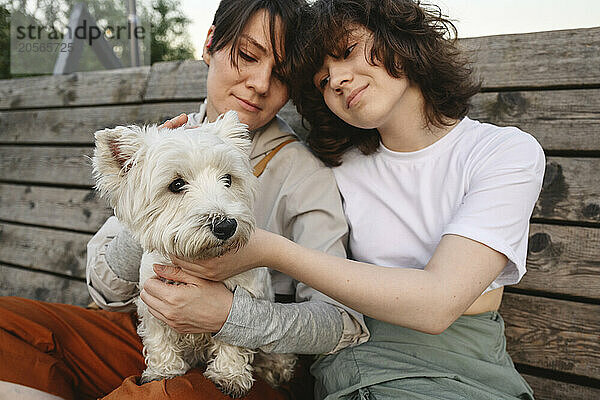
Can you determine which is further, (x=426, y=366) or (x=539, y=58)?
(x=539, y=58)

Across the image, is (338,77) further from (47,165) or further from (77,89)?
(47,165)

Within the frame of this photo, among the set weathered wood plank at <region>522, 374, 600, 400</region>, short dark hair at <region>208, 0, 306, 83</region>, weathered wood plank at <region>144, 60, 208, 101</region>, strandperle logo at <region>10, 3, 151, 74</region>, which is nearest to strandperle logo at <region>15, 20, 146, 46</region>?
strandperle logo at <region>10, 3, 151, 74</region>

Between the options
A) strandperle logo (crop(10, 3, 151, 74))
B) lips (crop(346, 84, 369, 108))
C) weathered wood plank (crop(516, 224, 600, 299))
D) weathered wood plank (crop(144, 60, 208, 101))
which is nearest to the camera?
lips (crop(346, 84, 369, 108))

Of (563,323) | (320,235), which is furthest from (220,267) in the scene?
(563,323)

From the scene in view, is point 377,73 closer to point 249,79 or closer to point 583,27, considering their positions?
point 249,79

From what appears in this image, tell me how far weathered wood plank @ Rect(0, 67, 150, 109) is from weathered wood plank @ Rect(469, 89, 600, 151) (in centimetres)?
157

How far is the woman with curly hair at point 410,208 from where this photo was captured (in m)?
1.11

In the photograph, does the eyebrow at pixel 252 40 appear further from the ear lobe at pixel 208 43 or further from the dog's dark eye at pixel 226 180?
the dog's dark eye at pixel 226 180

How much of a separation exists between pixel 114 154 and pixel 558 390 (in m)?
1.43

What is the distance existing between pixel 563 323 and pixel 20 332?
5.11 ft

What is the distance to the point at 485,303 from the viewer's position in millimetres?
1328

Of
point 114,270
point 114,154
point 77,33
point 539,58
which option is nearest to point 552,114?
point 539,58

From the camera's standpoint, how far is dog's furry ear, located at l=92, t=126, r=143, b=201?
1071 millimetres

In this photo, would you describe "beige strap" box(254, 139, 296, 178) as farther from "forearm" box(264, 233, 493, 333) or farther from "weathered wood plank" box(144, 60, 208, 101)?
"weathered wood plank" box(144, 60, 208, 101)
